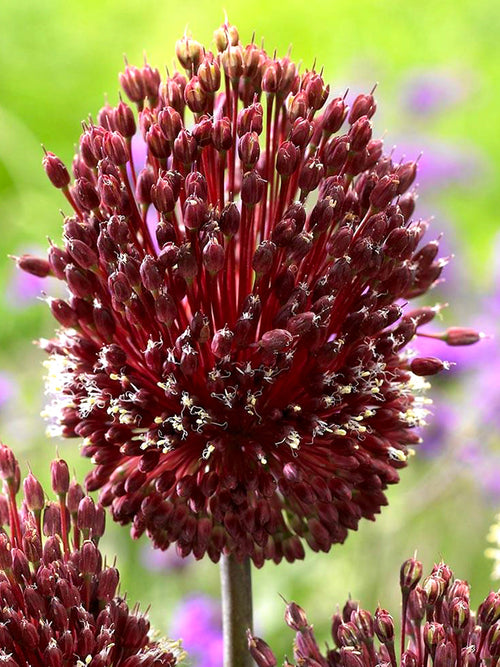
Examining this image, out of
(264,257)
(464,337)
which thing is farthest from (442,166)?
(264,257)

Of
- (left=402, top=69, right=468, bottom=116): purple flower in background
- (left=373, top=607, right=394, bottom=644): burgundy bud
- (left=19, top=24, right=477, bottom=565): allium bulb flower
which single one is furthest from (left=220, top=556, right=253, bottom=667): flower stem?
(left=402, top=69, right=468, bottom=116): purple flower in background

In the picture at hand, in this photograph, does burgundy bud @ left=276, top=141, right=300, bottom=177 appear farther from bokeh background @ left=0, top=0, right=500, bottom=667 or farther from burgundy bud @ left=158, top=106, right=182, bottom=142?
bokeh background @ left=0, top=0, right=500, bottom=667

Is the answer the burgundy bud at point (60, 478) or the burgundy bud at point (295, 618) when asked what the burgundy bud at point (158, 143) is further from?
the burgundy bud at point (295, 618)

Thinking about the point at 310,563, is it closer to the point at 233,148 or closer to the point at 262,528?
the point at 262,528

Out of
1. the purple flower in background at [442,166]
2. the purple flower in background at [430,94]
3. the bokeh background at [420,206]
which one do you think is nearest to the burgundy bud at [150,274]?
the bokeh background at [420,206]

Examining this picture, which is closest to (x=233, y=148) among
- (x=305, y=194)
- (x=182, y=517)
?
(x=305, y=194)

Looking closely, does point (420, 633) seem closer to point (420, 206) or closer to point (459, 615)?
point (459, 615)

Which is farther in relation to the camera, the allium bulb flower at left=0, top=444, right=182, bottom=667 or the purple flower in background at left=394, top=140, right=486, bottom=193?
the purple flower in background at left=394, top=140, right=486, bottom=193
